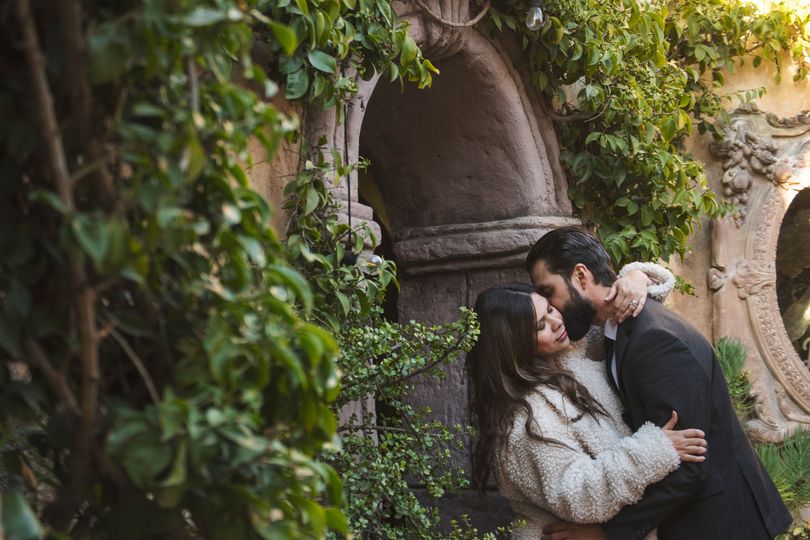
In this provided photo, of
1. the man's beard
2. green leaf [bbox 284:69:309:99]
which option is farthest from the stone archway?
green leaf [bbox 284:69:309:99]

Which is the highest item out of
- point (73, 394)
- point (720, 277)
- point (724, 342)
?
point (720, 277)

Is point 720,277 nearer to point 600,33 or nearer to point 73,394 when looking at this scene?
point 600,33

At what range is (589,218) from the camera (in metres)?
4.17

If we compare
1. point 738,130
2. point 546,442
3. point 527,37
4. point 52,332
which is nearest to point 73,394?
point 52,332

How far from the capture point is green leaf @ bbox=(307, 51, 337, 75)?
2.54 metres

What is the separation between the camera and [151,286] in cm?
128

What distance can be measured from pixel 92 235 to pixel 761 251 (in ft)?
13.2

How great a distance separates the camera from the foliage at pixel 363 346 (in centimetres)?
257

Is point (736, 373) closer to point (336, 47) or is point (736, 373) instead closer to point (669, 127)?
point (669, 127)

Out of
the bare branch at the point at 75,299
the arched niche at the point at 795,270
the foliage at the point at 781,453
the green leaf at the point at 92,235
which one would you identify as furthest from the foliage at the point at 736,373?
the green leaf at the point at 92,235

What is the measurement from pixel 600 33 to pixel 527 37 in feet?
0.89

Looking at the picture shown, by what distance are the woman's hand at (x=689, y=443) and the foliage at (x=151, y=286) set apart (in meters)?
1.37

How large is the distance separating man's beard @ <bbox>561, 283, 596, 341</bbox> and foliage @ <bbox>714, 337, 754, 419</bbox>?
5.66ft

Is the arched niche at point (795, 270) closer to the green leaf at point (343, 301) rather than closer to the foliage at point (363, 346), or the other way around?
the foliage at point (363, 346)
